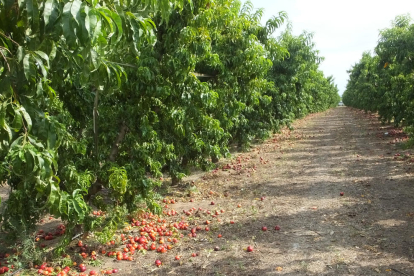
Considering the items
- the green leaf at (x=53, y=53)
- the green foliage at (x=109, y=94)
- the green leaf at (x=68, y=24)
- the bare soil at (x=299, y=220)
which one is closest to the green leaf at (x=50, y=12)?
the green foliage at (x=109, y=94)

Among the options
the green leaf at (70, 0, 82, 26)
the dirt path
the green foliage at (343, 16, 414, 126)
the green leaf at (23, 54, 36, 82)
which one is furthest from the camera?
the green foliage at (343, 16, 414, 126)

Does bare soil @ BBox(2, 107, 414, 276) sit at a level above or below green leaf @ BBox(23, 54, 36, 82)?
below

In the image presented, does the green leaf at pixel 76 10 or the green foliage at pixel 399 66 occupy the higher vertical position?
the green foliage at pixel 399 66

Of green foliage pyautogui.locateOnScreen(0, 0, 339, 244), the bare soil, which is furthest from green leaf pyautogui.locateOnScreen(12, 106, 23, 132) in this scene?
the bare soil

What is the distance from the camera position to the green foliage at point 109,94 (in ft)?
6.74

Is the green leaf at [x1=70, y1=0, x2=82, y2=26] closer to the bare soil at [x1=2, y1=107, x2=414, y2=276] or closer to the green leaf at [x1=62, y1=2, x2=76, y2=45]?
the green leaf at [x1=62, y1=2, x2=76, y2=45]

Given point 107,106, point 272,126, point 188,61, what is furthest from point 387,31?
point 107,106

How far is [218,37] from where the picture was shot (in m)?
7.99

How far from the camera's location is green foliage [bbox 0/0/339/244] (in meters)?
2.05

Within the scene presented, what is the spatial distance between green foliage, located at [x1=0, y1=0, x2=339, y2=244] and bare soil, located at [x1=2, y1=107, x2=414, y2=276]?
3.30 feet

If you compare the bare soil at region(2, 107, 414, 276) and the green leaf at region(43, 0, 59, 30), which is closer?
the green leaf at region(43, 0, 59, 30)

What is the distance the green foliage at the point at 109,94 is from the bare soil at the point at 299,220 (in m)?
1.01

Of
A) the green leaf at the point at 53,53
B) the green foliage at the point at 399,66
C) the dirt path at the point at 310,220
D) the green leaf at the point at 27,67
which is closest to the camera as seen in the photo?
the green leaf at the point at 27,67

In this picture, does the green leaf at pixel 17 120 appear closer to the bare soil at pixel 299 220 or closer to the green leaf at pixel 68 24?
the green leaf at pixel 68 24
